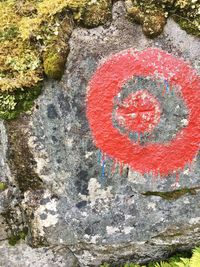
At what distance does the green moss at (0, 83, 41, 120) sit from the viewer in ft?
13.6

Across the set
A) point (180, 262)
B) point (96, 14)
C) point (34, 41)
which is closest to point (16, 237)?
point (180, 262)

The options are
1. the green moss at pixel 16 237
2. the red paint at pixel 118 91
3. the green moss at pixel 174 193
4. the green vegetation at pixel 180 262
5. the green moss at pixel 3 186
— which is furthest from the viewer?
the green moss at pixel 16 237

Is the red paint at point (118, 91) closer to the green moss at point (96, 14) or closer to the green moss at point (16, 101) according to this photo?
the green moss at point (96, 14)

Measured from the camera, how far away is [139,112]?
Result: 13.5 ft

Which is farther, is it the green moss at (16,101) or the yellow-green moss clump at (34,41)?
the green moss at (16,101)

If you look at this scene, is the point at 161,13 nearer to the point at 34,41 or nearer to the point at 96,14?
the point at 96,14

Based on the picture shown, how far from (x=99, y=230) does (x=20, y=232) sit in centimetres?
106

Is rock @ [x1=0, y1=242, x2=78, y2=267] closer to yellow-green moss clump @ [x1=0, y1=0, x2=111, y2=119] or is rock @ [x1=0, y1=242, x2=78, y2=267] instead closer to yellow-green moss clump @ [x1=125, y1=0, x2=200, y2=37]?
yellow-green moss clump @ [x1=0, y1=0, x2=111, y2=119]

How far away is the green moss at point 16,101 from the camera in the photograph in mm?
4156

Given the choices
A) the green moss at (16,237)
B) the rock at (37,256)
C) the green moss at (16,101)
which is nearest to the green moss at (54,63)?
the green moss at (16,101)

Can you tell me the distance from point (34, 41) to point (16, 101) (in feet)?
1.89

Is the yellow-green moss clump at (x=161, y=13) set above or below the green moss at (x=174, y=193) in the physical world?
above

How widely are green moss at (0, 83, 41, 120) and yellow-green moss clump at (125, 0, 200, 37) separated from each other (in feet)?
3.56

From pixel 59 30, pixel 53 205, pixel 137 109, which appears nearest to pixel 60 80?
pixel 59 30
